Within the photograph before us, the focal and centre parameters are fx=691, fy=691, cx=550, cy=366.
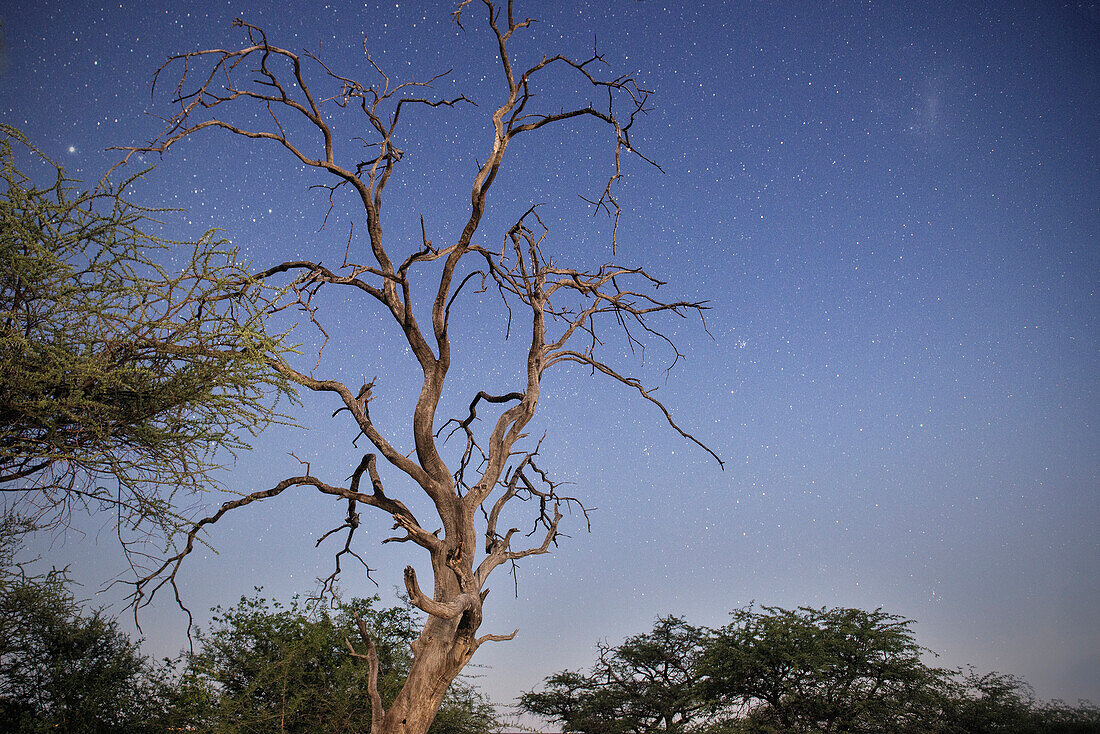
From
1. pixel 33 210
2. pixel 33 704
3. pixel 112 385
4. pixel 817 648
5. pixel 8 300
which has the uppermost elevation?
pixel 817 648

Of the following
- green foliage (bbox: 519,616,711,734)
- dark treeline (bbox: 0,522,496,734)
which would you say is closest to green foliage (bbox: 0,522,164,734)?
dark treeline (bbox: 0,522,496,734)

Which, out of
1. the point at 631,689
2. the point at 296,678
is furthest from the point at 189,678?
the point at 631,689

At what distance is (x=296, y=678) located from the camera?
Answer: 912cm

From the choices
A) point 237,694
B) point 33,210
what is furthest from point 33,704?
point 33,210

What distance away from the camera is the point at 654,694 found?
489 inches

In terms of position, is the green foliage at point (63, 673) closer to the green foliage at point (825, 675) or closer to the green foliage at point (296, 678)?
the green foliage at point (296, 678)

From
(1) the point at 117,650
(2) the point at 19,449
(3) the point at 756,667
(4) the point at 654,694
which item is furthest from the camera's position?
(4) the point at 654,694

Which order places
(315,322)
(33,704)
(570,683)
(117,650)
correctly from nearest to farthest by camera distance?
(315,322)
(33,704)
(117,650)
(570,683)

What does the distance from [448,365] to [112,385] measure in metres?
3.39

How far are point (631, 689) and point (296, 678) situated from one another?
6286mm

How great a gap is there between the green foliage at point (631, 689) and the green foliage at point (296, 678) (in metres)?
2.64

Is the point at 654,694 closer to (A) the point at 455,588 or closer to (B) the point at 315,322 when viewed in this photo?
(A) the point at 455,588

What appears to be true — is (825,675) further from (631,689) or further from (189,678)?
(189,678)

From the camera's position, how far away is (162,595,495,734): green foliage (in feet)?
28.0
